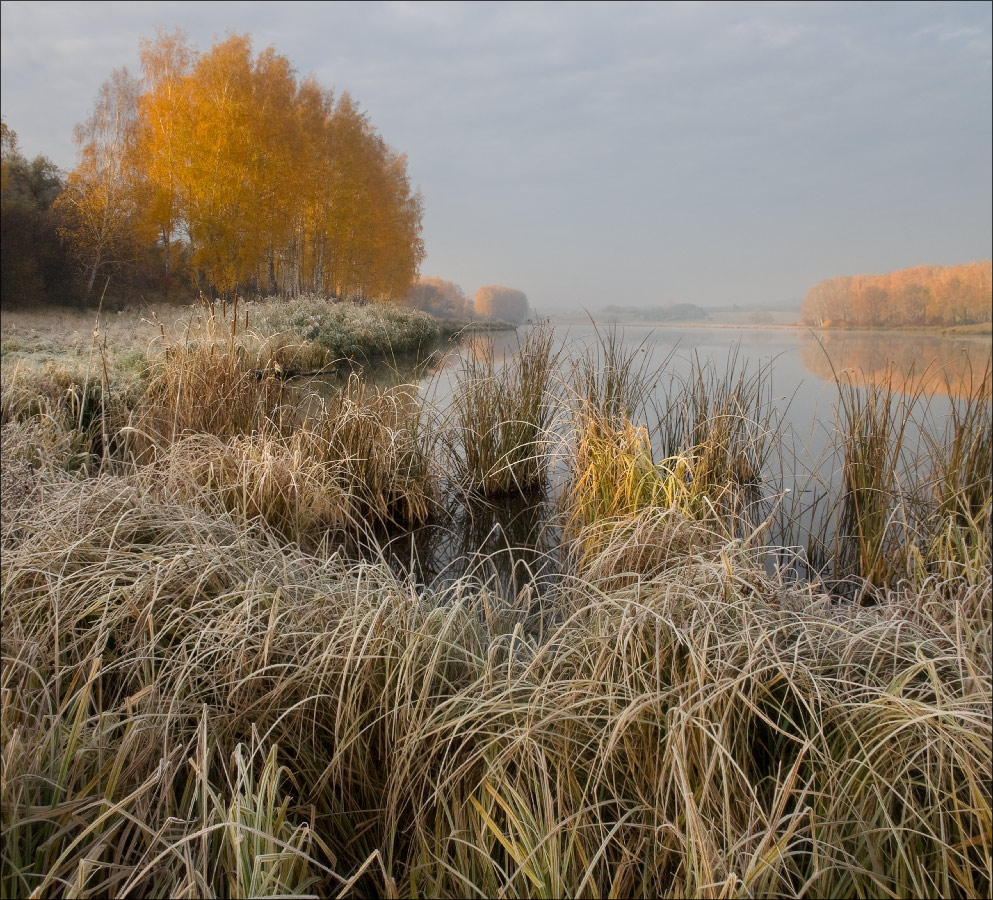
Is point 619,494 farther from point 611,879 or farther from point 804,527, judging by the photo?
point 611,879

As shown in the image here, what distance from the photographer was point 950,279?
142 inches

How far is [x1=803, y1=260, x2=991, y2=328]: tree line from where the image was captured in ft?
11.0

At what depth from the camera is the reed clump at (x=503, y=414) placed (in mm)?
3303

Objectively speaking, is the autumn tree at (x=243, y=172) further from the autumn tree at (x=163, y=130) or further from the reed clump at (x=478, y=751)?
the reed clump at (x=478, y=751)

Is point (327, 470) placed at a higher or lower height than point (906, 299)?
lower

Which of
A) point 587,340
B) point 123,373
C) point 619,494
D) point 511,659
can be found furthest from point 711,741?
point 123,373

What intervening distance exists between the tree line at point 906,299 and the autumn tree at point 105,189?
461 cm

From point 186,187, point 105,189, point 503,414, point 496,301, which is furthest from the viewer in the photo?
point 496,301

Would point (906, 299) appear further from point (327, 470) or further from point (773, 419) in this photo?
point (327, 470)

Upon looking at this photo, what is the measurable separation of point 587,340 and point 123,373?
278 centimetres

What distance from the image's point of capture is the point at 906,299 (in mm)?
3748

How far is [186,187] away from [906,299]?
5.07 m

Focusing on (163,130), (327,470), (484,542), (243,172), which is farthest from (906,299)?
(163,130)

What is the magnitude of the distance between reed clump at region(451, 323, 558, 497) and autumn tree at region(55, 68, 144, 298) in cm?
296
